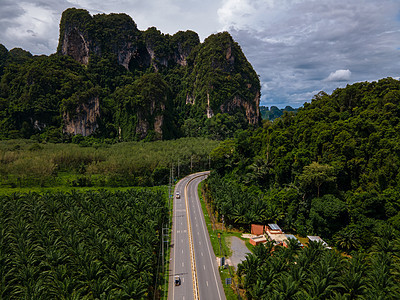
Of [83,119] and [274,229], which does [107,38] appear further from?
[274,229]

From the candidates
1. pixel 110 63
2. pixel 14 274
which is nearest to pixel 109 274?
pixel 14 274

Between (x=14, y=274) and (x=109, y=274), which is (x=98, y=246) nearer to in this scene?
(x=109, y=274)

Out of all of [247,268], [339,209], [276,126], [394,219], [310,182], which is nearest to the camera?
[247,268]

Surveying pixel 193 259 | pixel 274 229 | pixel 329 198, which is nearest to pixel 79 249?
pixel 193 259

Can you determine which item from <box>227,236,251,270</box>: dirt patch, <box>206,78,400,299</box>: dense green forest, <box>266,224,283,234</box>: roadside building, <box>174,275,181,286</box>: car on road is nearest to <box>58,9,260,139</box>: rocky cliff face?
<box>206,78,400,299</box>: dense green forest

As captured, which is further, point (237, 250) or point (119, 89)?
point (119, 89)

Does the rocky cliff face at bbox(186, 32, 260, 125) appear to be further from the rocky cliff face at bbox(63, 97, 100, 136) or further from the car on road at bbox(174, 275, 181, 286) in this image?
the car on road at bbox(174, 275, 181, 286)
